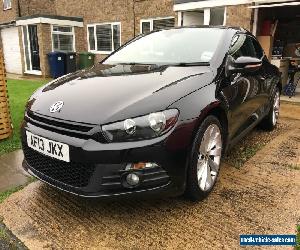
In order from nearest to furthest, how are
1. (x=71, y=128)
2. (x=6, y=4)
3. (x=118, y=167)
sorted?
(x=118, y=167) < (x=71, y=128) < (x=6, y=4)

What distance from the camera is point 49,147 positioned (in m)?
2.60

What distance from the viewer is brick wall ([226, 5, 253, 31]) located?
969 centimetres

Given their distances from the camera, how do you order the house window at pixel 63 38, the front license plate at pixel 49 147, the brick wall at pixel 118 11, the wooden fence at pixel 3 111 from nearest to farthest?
the front license plate at pixel 49 147 → the wooden fence at pixel 3 111 → the brick wall at pixel 118 11 → the house window at pixel 63 38

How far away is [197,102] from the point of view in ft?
8.93

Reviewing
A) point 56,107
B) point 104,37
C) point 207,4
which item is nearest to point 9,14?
point 104,37

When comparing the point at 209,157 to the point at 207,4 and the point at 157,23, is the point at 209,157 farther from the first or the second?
the point at 157,23

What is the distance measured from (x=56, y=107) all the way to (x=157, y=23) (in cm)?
1167

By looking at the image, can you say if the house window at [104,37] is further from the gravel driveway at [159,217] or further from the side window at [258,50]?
the gravel driveway at [159,217]

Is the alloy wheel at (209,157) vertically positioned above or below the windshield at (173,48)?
below

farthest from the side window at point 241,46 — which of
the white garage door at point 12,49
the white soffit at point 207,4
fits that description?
the white garage door at point 12,49

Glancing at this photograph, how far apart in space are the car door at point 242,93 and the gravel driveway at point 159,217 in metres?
0.65

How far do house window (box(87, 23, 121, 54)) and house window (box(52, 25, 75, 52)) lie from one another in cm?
94

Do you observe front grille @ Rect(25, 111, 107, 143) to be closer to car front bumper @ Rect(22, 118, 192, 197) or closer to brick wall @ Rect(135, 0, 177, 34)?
car front bumper @ Rect(22, 118, 192, 197)

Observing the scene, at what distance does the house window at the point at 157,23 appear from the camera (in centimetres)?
1312
